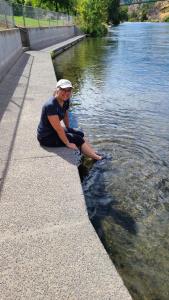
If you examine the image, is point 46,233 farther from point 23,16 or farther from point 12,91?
point 23,16

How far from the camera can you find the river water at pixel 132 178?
4195 mm

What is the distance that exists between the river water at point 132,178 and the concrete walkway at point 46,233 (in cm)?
66

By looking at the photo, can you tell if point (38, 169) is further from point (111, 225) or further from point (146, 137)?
point (146, 137)

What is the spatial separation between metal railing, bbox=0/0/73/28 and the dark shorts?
14217 mm

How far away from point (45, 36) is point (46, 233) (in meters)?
26.5

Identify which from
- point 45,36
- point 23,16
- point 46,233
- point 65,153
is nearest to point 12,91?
point 65,153

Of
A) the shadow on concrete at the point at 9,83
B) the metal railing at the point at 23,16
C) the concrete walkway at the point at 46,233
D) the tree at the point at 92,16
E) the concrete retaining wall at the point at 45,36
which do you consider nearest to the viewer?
the concrete walkway at the point at 46,233

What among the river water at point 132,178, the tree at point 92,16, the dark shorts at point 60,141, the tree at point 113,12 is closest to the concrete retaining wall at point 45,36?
the tree at point 92,16

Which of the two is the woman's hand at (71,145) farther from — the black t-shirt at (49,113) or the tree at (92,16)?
the tree at (92,16)

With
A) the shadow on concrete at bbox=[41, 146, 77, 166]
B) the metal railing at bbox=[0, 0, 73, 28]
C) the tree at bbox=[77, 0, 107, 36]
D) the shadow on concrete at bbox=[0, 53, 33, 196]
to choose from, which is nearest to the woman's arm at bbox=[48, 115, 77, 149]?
the shadow on concrete at bbox=[41, 146, 77, 166]

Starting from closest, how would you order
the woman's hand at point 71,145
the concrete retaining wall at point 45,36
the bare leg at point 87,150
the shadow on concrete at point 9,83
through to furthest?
1. the woman's hand at point 71,145
2. the bare leg at point 87,150
3. the shadow on concrete at point 9,83
4. the concrete retaining wall at point 45,36

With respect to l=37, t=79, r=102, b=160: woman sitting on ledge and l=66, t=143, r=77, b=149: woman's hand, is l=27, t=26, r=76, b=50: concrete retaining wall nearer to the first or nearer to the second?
l=37, t=79, r=102, b=160: woman sitting on ledge

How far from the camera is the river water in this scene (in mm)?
4195

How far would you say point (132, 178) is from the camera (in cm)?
621
